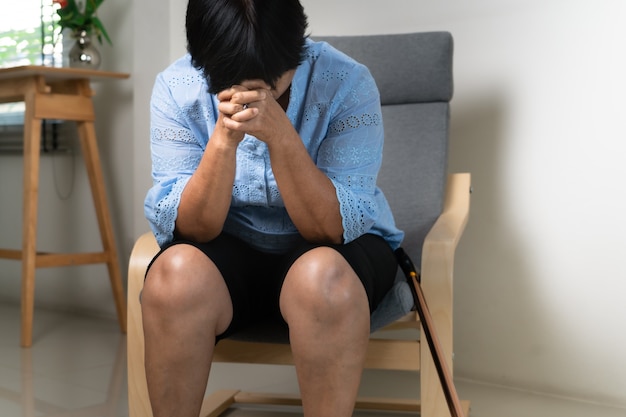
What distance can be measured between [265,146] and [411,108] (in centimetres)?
76

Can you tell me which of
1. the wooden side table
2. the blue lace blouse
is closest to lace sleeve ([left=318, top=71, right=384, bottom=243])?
the blue lace blouse

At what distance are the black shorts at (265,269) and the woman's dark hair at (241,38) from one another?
28 cm

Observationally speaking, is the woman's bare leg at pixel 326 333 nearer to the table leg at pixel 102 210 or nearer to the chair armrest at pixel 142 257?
the chair armrest at pixel 142 257

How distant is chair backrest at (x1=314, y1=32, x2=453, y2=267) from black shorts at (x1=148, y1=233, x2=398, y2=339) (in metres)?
0.55

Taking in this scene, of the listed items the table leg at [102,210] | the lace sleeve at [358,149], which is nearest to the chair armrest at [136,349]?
the lace sleeve at [358,149]

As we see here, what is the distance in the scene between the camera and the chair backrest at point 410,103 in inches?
78.2

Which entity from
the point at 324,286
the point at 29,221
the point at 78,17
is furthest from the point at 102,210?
the point at 324,286

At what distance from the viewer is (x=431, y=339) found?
133cm

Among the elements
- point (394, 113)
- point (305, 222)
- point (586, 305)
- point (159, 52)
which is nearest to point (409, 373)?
point (586, 305)

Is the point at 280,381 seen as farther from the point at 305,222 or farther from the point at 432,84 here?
the point at 305,222

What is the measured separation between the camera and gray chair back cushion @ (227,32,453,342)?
197 centimetres

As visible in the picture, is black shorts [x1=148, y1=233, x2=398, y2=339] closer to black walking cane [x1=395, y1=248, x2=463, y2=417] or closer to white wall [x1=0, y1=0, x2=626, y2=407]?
black walking cane [x1=395, y1=248, x2=463, y2=417]

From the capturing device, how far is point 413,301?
4.64 ft

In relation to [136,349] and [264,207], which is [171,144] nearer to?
[264,207]
